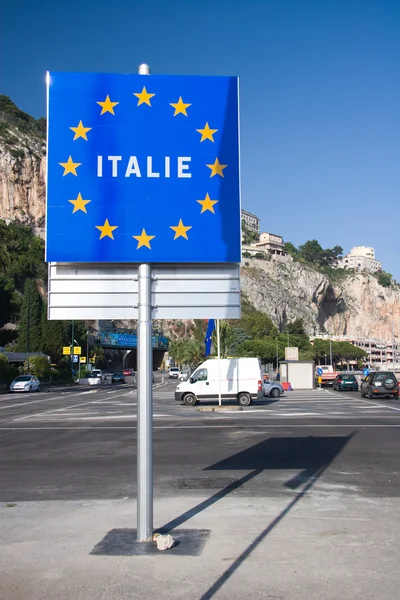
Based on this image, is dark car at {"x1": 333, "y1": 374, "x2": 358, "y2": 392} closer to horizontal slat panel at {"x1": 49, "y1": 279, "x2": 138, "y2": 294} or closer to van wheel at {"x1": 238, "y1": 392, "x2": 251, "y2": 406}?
van wheel at {"x1": 238, "y1": 392, "x2": 251, "y2": 406}

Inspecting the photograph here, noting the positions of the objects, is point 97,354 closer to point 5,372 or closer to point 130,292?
point 5,372

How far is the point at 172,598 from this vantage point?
4.66m

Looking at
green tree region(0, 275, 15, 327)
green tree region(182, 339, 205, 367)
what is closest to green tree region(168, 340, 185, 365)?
green tree region(182, 339, 205, 367)

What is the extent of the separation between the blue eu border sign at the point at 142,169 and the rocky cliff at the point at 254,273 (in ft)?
430

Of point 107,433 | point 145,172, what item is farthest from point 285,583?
point 107,433

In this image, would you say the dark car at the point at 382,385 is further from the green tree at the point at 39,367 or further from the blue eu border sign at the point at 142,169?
the green tree at the point at 39,367

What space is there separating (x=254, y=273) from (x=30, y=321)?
9454 centimetres

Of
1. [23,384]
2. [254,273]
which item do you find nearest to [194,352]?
[23,384]

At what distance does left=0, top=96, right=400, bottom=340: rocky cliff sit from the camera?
440ft

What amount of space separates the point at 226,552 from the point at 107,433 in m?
11.9

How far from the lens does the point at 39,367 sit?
207 ft

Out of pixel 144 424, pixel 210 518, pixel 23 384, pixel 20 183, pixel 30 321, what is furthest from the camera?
pixel 20 183

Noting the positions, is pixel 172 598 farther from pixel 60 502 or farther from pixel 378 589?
pixel 60 502

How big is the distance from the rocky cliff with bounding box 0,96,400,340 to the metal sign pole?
13201 centimetres
